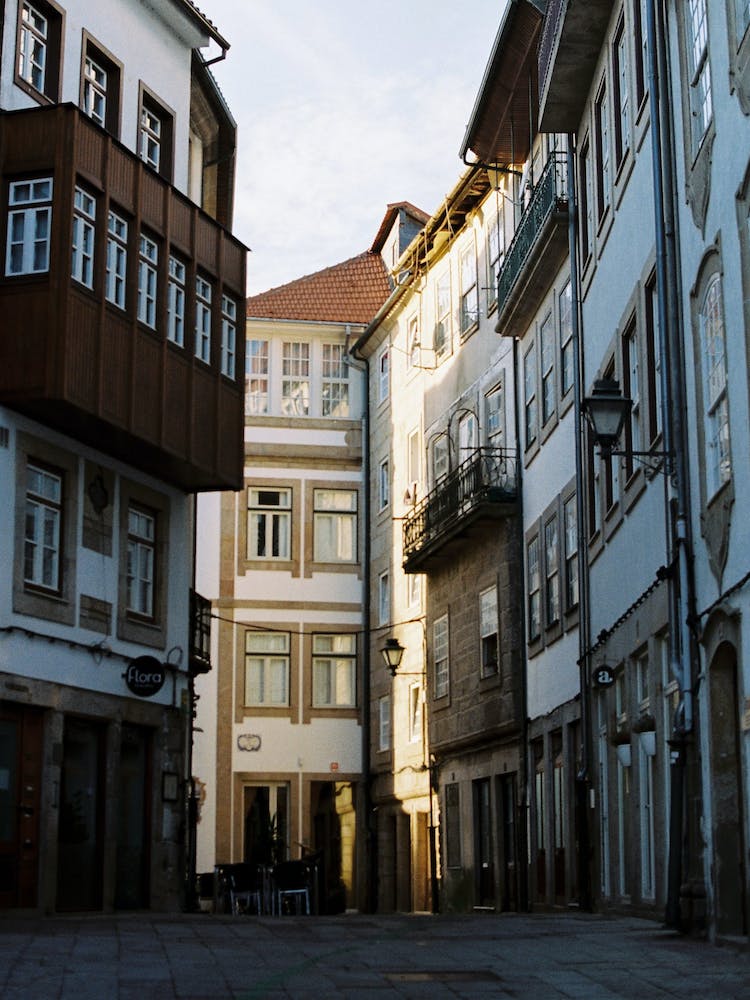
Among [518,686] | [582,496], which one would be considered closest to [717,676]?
[582,496]

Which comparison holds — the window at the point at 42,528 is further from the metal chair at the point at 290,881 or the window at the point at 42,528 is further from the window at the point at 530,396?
the window at the point at 530,396

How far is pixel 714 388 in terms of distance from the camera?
14430mm

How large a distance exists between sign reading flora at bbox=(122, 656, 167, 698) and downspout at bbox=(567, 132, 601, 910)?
5682mm

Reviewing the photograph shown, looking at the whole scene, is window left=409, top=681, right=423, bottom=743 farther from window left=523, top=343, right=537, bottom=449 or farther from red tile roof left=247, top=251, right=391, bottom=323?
red tile roof left=247, top=251, right=391, bottom=323

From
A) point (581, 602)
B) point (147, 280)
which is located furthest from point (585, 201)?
point (147, 280)

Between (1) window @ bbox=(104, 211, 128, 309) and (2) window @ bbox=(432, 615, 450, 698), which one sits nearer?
(1) window @ bbox=(104, 211, 128, 309)

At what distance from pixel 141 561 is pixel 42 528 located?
9.94 feet

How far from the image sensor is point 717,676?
14.4 metres

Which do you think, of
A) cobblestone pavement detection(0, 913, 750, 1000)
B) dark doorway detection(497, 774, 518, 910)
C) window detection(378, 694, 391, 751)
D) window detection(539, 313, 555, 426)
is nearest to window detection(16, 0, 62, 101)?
window detection(539, 313, 555, 426)

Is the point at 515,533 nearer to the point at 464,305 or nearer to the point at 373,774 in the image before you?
the point at 464,305

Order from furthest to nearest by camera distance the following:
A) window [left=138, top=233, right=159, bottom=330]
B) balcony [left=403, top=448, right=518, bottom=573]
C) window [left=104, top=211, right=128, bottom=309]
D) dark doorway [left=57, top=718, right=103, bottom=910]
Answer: balcony [left=403, top=448, right=518, bottom=573] → window [left=138, top=233, right=159, bottom=330] → window [left=104, top=211, right=128, bottom=309] → dark doorway [left=57, top=718, right=103, bottom=910]

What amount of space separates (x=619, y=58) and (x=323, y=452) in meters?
22.5

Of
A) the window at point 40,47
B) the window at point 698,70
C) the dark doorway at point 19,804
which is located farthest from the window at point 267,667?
the window at point 698,70

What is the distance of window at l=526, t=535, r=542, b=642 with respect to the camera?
91.1ft
